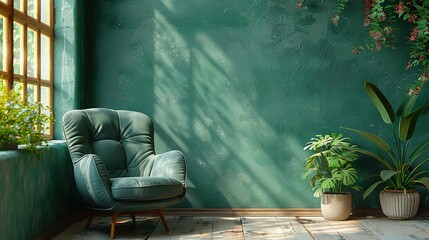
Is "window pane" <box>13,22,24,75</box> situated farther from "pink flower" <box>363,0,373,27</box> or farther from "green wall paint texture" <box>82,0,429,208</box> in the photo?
"pink flower" <box>363,0,373,27</box>

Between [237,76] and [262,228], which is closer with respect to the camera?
[262,228]

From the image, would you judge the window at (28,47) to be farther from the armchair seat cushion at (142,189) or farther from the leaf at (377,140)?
the leaf at (377,140)

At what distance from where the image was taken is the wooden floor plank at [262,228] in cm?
433

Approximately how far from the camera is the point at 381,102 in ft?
16.5

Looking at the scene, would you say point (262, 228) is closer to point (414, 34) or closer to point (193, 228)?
point (193, 228)

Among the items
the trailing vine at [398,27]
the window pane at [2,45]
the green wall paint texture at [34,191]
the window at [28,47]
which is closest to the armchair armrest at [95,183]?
the green wall paint texture at [34,191]

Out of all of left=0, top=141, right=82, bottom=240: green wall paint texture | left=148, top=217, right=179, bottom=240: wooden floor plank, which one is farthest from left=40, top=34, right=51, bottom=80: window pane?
left=148, top=217, right=179, bottom=240: wooden floor plank

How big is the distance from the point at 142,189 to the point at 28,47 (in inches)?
52.8

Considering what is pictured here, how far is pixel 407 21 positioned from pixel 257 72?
1.40m

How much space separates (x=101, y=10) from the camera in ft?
17.5

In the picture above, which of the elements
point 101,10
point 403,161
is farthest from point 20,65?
point 403,161

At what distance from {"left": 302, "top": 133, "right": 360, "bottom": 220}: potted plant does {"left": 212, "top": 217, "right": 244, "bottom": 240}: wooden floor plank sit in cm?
72

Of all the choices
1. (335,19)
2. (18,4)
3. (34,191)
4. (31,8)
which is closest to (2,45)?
(18,4)

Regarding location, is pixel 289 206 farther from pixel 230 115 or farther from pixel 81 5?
pixel 81 5
